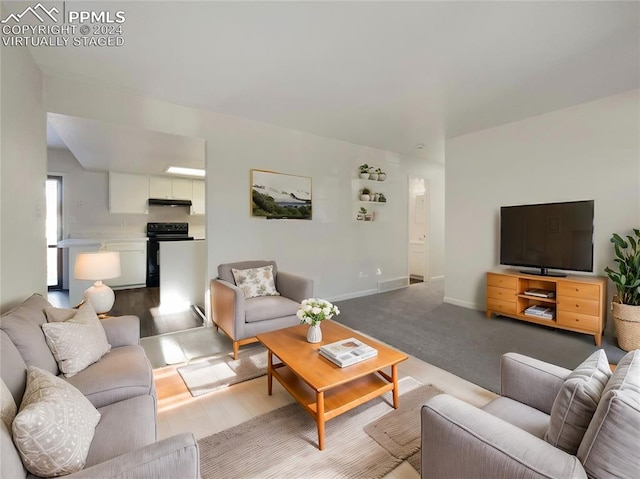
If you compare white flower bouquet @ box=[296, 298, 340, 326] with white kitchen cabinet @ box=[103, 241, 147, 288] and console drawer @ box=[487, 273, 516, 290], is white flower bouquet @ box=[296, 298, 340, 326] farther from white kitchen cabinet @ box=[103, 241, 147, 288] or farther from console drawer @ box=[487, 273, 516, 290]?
white kitchen cabinet @ box=[103, 241, 147, 288]

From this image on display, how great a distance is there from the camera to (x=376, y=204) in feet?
17.1

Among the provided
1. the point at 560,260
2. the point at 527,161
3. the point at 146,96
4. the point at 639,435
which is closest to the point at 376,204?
the point at 527,161

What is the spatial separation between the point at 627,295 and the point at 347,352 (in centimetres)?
299

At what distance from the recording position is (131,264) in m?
5.57

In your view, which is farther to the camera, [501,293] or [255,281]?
[501,293]

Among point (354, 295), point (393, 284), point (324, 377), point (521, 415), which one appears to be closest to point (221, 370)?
point (324, 377)

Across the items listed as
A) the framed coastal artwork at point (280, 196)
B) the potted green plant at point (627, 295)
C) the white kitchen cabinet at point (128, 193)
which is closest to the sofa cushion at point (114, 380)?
the framed coastal artwork at point (280, 196)

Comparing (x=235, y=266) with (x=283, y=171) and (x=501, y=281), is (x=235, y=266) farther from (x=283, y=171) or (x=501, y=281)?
(x=501, y=281)

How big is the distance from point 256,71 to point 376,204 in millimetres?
3178

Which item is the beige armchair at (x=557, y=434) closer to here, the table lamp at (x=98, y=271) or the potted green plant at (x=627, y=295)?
the potted green plant at (x=627, y=295)

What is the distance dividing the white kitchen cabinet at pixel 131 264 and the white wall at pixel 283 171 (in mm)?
3065

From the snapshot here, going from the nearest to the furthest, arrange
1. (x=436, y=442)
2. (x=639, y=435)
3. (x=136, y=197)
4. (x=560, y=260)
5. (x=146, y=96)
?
(x=639, y=435) → (x=436, y=442) → (x=146, y=96) → (x=560, y=260) → (x=136, y=197)

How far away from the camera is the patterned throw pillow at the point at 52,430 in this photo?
0.89 m

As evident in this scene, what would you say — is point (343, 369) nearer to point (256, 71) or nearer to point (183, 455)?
point (183, 455)
